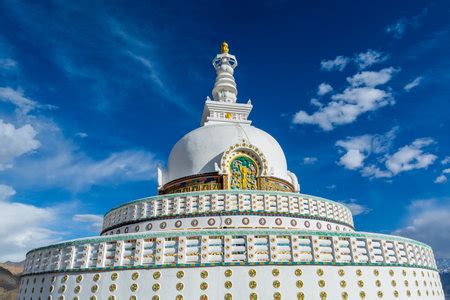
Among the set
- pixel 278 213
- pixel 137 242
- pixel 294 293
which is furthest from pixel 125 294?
pixel 278 213

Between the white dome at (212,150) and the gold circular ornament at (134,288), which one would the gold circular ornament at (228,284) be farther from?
the white dome at (212,150)

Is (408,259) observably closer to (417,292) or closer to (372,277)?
(417,292)

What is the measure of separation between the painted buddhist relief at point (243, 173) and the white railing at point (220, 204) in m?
2.71

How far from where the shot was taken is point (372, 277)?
10.2 meters

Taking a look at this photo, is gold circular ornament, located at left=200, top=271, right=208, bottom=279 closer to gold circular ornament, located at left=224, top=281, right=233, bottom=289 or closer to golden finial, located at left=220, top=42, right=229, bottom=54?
gold circular ornament, located at left=224, top=281, right=233, bottom=289

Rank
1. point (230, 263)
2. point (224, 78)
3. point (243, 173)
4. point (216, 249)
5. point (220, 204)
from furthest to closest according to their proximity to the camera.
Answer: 1. point (224, 78)
2. point (243, 173)
3. point (220, 204)
4. point (216, 249)
5. point (230, 263)

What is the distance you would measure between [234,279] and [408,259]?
600 centimetres

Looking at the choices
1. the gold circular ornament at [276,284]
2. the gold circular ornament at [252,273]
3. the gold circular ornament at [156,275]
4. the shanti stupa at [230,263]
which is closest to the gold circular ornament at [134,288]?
the shanti stupa at [230,263]

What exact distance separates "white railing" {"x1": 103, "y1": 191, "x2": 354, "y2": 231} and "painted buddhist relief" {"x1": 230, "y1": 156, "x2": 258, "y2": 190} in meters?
2.71

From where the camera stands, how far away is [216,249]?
9984mm

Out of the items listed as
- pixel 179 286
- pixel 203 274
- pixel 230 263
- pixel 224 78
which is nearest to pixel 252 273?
pixel 230 263

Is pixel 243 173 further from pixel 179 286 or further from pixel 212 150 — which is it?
pixel 179 286

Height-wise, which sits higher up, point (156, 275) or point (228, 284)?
point (156, 275)

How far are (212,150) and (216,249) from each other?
8.28m
